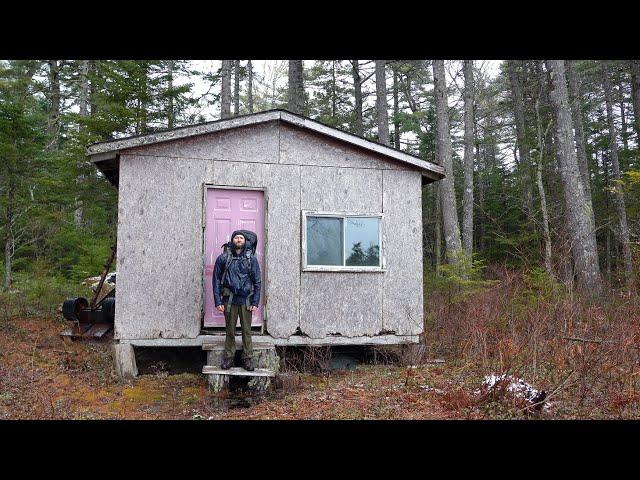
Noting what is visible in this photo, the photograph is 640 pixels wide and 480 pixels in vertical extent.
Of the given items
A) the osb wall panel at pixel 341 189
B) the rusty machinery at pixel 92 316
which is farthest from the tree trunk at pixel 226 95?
the osb wall panel at pixel 341 189

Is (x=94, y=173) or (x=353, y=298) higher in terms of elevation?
(x=94, y=173)

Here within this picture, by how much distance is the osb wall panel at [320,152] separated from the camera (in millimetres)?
9094

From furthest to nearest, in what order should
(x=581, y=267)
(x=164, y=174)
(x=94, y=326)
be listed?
(x=581, y=267)
(x=94, y=326)
(x=164, y=174)

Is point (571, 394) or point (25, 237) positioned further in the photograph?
point (25, 237)

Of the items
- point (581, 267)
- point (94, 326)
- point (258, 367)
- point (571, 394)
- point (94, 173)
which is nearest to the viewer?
point (571, 394)

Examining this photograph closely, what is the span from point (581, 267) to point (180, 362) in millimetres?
9805

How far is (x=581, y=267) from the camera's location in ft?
42.2

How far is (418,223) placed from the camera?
9508mm

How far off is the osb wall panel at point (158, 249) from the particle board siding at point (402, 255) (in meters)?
3.30

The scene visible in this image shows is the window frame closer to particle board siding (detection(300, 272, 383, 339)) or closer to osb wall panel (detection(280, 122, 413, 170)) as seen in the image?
particle board siding (detection(300, 272, 383, 339))

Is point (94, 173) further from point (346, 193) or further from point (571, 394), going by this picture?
point (571, 394)

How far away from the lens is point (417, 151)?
28.2 meters
